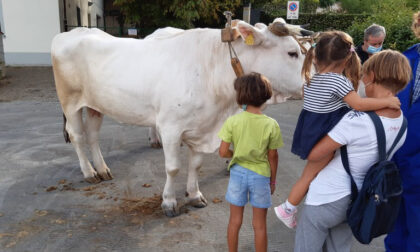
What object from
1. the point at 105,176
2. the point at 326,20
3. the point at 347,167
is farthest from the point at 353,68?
the point at 326,20

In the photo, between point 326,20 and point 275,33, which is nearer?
point 275,33

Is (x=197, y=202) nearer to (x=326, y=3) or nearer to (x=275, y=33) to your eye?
(x=275, y=33)

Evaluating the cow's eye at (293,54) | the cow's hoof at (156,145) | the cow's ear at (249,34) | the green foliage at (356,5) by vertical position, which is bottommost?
the cow's hoof at (156,145)

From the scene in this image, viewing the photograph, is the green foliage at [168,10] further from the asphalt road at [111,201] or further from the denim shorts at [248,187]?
the denim shorts at [248,187]

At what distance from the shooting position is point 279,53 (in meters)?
3.06

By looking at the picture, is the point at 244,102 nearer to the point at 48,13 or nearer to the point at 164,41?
the point at 164,41

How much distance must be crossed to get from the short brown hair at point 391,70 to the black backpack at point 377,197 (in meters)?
0.21

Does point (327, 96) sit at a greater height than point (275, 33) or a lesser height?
lesser

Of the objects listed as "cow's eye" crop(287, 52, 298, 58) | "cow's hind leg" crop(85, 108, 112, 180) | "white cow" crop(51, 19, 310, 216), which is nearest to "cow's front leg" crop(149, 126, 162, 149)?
"cow's hind leg" crop(85, 108, 112, 180)

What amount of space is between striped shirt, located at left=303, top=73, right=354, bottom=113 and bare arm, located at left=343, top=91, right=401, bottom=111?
0.04m

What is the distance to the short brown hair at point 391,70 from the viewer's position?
1.91 metres

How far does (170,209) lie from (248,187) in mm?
1268

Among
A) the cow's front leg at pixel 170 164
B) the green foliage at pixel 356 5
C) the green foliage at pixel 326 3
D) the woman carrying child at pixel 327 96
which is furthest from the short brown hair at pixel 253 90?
the green foliage at pixel 326 3

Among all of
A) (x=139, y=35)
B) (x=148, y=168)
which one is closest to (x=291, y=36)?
(x=148, y=168)
